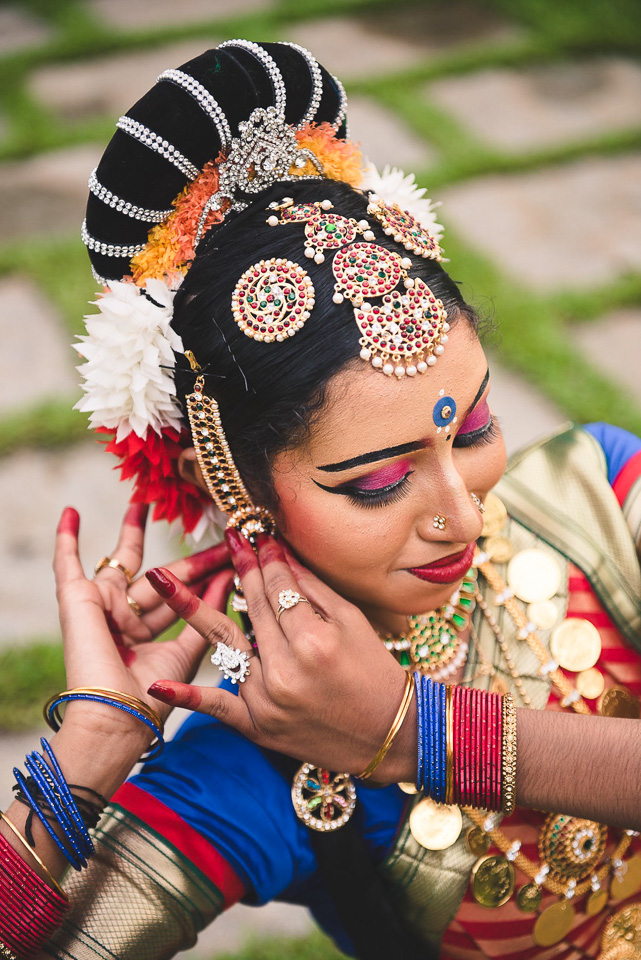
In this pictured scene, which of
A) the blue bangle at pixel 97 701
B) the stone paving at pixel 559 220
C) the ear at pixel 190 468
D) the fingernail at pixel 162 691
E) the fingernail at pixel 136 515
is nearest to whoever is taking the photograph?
the fingernail at pixel 162 691

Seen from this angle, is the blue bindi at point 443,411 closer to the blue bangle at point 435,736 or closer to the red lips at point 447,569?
the red lips at point 447,569

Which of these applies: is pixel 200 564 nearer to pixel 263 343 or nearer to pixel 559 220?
pixel 263 343

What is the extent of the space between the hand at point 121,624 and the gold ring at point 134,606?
0.04 feet

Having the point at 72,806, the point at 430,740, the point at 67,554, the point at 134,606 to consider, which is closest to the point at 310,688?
the point at 430,740

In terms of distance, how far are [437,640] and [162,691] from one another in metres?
0.72

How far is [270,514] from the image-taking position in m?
2.08

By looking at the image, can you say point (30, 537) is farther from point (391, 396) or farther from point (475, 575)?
point (391, 396)

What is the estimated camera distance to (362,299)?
6.02 ft

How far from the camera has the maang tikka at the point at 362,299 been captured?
5.98ft

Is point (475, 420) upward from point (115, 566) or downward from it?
upward

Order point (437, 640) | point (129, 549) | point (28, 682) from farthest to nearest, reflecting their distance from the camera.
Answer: point (28, 682), point (129, 549), point (437, 640)

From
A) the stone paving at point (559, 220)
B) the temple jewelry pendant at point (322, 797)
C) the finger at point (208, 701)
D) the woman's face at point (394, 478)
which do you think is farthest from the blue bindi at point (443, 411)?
the stone paving at point (559, 220)

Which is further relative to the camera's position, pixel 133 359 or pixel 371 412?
pixel 133 359

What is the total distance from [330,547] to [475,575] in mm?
523
